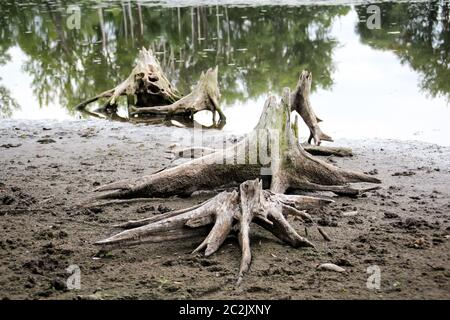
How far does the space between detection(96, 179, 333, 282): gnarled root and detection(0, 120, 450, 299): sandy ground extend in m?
0.11

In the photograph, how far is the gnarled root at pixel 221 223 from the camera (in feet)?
19.7

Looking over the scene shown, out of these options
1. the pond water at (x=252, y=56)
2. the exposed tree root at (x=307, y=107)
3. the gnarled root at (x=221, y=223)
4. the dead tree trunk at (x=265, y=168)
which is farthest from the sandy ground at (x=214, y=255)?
the pond water at (x=252, y=56)

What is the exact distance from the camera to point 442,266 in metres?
5.64

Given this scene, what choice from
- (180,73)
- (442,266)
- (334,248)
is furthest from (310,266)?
(180,73)

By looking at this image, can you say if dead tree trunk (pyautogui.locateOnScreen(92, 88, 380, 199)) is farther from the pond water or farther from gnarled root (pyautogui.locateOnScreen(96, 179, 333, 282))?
the pond water

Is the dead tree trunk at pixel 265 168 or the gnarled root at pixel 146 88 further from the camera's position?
the gnarled root at pixel 146 88

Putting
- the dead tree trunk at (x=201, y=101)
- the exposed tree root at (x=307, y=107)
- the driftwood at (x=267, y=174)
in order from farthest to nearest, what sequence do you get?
the dead tree trunk at (x=201, y=101), the exposed tree root at (x=307, y=107), the driftwood at (x=267, y=174)

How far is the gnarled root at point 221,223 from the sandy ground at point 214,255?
114 millimetres

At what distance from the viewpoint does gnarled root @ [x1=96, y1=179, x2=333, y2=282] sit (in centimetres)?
601

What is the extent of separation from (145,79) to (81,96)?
118 inches

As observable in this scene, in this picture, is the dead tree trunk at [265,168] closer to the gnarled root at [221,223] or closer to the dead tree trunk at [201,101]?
the gnarled root at [221,223]

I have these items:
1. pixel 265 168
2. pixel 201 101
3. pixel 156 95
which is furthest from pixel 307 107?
pixel 156 95

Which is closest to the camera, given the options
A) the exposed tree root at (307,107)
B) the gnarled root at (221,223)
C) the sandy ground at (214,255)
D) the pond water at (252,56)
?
the sandy ground at (214,255)

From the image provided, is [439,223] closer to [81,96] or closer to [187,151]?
[187,151]
